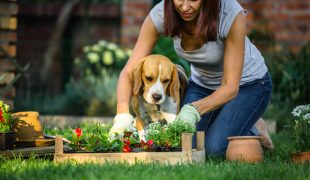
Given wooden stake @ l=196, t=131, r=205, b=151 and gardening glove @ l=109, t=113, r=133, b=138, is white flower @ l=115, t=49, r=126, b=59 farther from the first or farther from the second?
wooden stake @ l=196, t=131, r=205, b=151

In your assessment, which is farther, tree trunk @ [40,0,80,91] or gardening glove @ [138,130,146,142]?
tree trunk @ [40,0,80,91]

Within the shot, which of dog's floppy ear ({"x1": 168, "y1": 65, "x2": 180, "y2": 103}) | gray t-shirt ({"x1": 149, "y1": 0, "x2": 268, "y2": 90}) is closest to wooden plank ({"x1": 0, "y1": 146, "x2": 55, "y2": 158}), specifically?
dog's floppy ear ({"x1": 168, "y1": 65, "x2": 180, "y2": 103})

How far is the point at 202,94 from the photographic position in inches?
252

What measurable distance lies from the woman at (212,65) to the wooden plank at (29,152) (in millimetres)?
557

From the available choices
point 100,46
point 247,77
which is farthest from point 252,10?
point 247,77

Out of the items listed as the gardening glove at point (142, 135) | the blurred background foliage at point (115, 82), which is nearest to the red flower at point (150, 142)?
the gardening glove at point (142, 135)

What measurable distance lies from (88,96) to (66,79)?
6.79 feet

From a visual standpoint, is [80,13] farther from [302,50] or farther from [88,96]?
[302,50]

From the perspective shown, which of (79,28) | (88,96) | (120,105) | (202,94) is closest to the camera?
(120,105)

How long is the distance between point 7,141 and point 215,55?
65.6 inches

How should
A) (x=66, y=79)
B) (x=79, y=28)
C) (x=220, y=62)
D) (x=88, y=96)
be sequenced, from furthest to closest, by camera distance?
(x=79, y=28)
(x=66, y=79)
(x=88, y=96)
(x=220, y=62)

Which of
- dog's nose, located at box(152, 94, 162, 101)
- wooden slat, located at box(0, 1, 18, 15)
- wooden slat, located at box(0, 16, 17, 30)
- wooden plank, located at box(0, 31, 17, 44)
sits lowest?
dog's nose, located at box(152, 94, 162, 101)

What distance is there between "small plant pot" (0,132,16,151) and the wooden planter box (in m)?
0.47

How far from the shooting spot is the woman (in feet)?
18.0
